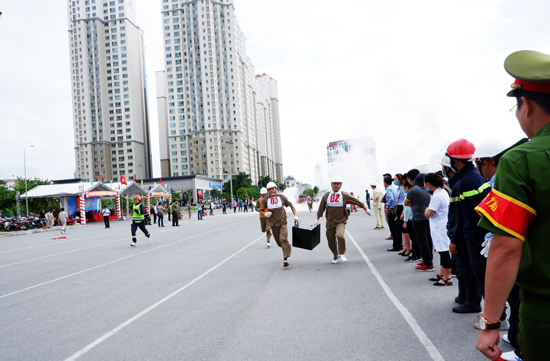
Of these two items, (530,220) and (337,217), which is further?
(337,217)

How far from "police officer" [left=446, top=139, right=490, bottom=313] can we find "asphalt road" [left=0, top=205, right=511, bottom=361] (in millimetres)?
449

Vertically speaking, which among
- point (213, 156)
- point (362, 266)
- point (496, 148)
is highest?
point (213, 156)

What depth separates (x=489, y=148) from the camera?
3.58m

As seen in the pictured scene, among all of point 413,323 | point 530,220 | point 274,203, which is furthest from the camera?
point 274,203

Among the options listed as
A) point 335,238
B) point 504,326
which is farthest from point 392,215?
point 504,326

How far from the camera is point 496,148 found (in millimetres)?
3564

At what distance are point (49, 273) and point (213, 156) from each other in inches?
4634

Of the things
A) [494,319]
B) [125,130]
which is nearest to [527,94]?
[494,319]

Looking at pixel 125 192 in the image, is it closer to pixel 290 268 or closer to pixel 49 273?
pixel 49 273

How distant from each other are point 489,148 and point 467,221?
100 centimetres

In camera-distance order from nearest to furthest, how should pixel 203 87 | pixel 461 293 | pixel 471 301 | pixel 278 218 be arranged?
pixel 471 301 → pixel 461 293 → pixel 278 218 → pixel 203 87

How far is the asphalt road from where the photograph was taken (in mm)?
3852

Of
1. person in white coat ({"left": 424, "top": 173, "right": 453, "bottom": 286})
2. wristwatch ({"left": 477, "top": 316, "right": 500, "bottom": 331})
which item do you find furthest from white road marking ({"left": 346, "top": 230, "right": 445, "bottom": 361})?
wristwatch ({"left": 477, "top": 316, "right": 500, "bottom": 331})

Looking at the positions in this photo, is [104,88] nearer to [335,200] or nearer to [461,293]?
[335,200]
